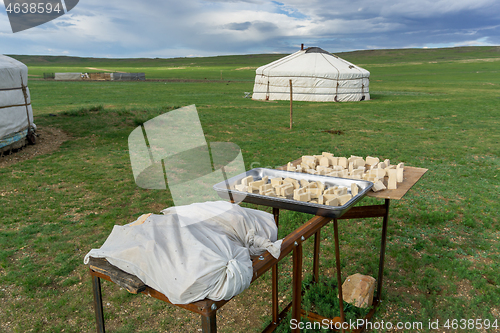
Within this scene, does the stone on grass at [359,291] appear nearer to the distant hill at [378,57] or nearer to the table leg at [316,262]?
the table leg at [316,262]

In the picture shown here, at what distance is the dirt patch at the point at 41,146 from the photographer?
778 cm

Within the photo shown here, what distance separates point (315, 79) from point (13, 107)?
14636mm

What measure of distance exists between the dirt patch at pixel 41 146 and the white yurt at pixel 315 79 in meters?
12.0

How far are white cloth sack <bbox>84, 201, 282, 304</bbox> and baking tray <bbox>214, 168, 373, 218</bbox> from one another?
356 millimetres

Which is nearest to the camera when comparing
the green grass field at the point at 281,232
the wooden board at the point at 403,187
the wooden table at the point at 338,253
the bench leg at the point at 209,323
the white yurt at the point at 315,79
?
the bench leg at the point at 209,323

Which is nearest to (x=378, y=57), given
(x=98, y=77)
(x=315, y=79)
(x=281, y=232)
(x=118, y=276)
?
(x=98, y=77)

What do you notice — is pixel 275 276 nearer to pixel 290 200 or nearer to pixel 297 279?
pixel 297 279

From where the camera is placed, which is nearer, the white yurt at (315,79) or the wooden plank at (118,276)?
the wooden plank at (118,276)

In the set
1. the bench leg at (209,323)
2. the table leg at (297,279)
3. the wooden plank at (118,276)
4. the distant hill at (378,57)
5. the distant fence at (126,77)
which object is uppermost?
the distant hill at (378,57)

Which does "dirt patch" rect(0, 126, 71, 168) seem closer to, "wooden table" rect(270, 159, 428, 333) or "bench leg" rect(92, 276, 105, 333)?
"bench leg" rect(92, 276, 105, 333)

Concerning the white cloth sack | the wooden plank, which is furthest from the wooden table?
the wooden plank

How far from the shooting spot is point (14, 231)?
4418 mm

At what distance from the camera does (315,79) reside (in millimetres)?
18938

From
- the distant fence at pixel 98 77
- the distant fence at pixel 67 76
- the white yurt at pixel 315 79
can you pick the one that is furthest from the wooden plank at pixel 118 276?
the distant fence at pixel 67 76
